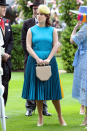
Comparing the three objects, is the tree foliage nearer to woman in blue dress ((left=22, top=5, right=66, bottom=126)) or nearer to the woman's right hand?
woman in blue dress ((left=22, top=5, right=66, bottom=126))

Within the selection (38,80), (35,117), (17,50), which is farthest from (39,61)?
(17,50)

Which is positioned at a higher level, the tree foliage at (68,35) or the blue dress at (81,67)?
the blue dress at (81,67)

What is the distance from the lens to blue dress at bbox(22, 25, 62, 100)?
788cm

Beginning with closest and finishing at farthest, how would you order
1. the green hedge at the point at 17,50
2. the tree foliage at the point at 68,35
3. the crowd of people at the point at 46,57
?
the crowd of people at the point at 46,57, the tree foliage at the point at 68,35, the green hedge at the point at 17,50

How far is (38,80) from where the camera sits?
310 inches

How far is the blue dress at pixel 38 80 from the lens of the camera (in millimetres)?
7875

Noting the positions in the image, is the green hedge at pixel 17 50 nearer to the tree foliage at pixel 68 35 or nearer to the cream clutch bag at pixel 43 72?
the tree foliage at pixel 68 35

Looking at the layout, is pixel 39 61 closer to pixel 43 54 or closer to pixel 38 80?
pixel 43 54

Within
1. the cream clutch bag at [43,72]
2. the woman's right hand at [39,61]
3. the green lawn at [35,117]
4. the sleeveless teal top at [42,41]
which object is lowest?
the green lawn at [35,117]

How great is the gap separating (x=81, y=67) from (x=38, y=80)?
0.71 meters

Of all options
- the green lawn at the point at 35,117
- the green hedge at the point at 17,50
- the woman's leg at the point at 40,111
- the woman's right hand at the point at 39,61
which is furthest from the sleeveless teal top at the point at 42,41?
the green hedge at the point at 17,50

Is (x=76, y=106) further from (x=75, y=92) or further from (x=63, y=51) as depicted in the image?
(x=63, y=51)

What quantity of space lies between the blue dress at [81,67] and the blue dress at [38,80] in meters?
0.36

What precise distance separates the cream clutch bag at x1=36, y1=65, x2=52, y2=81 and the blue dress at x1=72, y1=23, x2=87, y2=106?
569 millimetres
